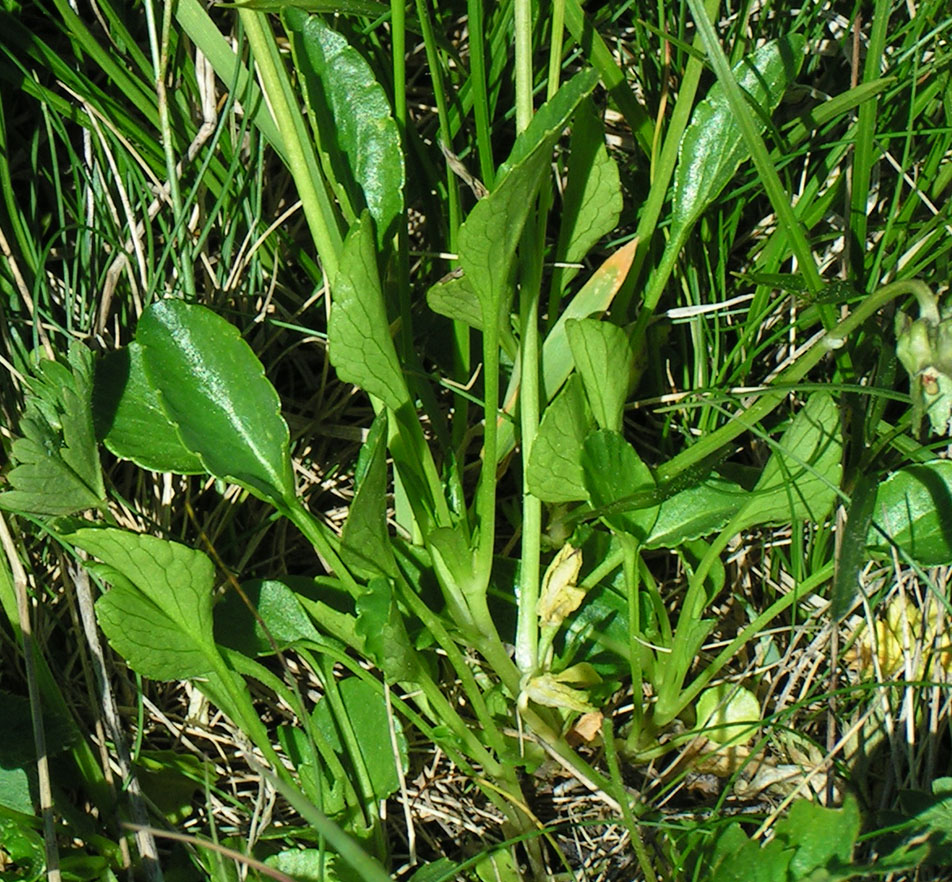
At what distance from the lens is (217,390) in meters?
1.01

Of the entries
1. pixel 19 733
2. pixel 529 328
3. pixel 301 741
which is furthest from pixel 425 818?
pixel 529 328

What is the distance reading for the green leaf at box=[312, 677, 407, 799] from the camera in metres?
1.04

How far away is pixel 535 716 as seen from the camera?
1.01 m

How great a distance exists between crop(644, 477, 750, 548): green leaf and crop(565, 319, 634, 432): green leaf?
10 centimetres

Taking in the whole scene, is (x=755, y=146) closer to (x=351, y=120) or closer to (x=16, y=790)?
(x=351, y=120)

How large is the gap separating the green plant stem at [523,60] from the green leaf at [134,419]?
0.42m

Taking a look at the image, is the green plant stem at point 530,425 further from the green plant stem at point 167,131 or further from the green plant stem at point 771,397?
the green plant stem at point 167,131

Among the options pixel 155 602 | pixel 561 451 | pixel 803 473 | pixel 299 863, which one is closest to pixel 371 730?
pixel 299 863

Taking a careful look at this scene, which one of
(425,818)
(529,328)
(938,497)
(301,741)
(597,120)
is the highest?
(597,120)

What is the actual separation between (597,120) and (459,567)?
1.46 ft

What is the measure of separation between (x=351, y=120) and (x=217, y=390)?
285mm

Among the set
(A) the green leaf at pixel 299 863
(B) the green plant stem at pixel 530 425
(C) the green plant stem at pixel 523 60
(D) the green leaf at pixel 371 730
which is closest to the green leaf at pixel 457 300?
(B) the green plant stem at pixel 530 425

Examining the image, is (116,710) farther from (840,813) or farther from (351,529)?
(840,813)

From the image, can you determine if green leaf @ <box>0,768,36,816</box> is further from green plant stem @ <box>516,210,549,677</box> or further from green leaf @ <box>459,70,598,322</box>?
green leaf @ <box>459,70,598,322</box>
